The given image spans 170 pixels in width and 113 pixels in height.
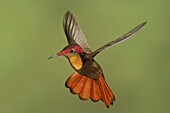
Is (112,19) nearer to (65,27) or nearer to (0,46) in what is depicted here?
(0,46)

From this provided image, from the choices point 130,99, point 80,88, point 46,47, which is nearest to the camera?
point 80,88

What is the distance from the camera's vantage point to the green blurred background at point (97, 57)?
2.02 meters

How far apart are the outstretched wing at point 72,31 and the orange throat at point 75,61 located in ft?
0.27

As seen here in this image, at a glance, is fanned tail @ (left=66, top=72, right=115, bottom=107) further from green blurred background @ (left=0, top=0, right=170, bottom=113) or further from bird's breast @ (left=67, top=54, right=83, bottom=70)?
green blurred background @ (left=0, top=0, right=170, bottom=113)

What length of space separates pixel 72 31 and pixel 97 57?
4.44ft

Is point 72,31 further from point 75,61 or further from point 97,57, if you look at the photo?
point 97,57

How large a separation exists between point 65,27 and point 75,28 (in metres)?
0.02

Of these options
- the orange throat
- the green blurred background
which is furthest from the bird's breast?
the green blurred background

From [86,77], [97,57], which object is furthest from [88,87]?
[97,57]

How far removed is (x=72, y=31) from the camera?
0.66 meters

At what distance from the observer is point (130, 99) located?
216 cm

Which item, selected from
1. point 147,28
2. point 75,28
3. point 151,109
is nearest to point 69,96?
point 151,109

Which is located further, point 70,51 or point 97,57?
point 97,57

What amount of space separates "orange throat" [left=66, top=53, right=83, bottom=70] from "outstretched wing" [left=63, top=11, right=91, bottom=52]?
0.27ft
